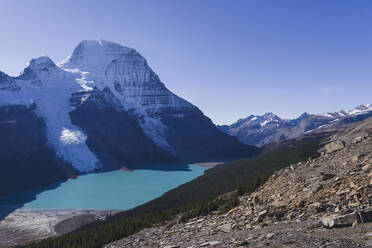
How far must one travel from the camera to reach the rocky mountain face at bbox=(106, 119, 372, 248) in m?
13.5

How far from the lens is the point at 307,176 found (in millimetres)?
25766

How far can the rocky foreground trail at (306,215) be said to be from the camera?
44.3 feet

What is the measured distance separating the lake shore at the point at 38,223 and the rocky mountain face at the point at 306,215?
69566 millimetres

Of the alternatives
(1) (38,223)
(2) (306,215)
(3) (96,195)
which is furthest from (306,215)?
(3) (96,195)

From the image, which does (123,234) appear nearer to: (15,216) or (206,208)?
(206,208)

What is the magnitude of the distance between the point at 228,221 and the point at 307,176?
7.60m

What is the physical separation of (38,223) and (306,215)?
4018 inches

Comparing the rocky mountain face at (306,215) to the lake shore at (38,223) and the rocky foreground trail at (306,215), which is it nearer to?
the rocky foreground trail at (306,215)

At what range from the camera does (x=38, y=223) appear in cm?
10169

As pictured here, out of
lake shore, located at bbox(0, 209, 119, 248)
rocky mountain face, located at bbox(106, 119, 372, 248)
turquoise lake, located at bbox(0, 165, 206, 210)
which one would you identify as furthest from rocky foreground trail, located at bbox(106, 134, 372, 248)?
turquoise lake, located at bbox(0, 165, 206, 210)

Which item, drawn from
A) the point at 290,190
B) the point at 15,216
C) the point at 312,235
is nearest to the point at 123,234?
the point at 290,190

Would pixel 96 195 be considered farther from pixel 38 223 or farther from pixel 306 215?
pixel 306 215

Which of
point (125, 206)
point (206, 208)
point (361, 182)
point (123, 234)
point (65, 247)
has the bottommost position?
point (125, 206)

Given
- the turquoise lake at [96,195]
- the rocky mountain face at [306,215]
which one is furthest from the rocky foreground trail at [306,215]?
the turquoise lake at [96,195]
